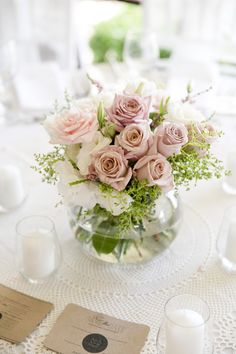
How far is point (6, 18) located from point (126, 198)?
1805mm

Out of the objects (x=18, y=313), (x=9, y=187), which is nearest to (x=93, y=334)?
A: (x=18, y=313)

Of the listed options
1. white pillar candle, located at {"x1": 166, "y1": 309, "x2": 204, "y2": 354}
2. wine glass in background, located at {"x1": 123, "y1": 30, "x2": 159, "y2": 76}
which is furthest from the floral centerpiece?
wine glass in background, located at {"x1": 123, "y1": 30, "x2": 159, "y2": 76}

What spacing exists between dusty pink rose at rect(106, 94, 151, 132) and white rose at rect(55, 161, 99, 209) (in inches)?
5.0

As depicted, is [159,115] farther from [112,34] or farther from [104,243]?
[112,34]

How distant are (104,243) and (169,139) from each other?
29cm

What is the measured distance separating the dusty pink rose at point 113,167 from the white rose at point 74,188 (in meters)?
0.04

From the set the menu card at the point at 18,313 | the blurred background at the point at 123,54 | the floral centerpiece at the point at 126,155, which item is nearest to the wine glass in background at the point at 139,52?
the blurred background at the point at 123,54

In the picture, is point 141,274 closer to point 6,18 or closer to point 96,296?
point 96,296

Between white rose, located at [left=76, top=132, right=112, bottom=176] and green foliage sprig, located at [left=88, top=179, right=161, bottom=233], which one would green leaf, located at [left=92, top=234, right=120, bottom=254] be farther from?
white rose, located at [left=76, top=132, right=112, bottom=176]

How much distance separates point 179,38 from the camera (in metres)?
2.53

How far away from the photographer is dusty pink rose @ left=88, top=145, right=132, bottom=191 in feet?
3.54

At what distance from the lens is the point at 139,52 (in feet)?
7.05

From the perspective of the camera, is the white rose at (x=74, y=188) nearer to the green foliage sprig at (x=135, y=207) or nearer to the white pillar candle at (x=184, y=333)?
the green foliage sprig at (x=135, y=207)

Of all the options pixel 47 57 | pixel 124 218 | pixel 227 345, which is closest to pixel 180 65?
pixel 47 57
